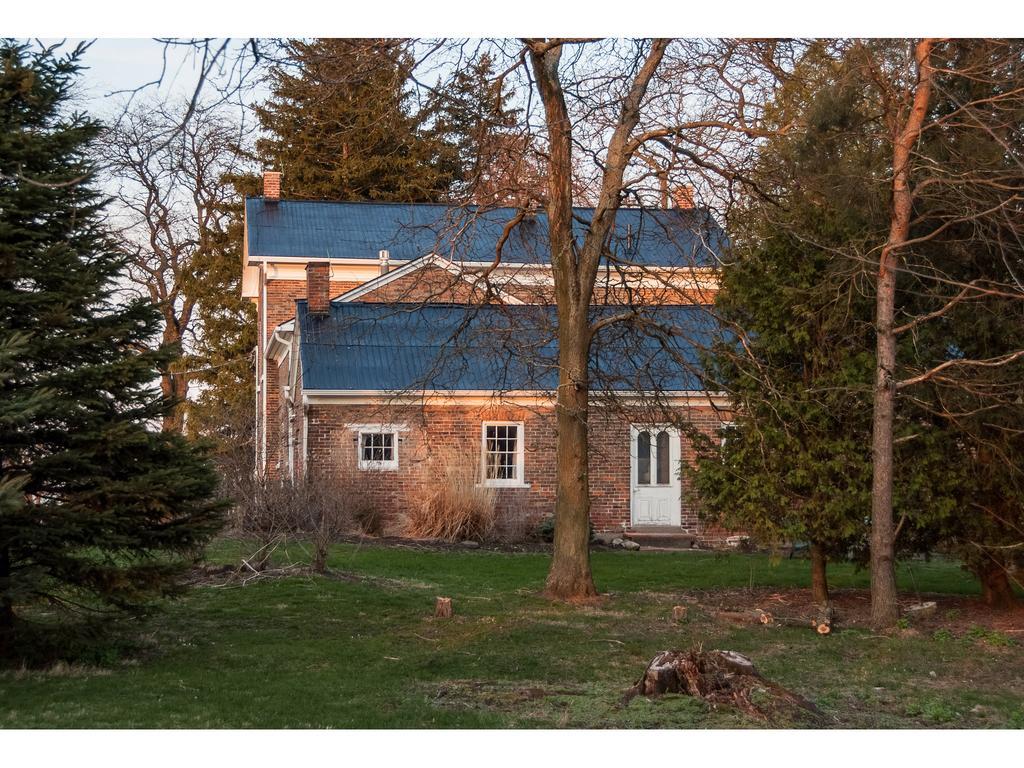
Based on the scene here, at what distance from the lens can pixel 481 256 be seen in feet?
95.5

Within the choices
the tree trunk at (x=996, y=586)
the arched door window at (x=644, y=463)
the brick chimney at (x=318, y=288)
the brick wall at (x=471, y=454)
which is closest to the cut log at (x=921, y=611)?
the tree trunk at (x=996, y=586)

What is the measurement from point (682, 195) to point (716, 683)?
706cm

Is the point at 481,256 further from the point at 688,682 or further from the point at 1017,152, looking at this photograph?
the point at 688,682

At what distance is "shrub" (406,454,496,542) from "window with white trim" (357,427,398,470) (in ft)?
4.25

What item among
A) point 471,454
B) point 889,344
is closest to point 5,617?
point 889,344

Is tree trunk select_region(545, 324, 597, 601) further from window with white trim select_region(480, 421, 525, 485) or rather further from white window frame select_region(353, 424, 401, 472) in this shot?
window with white trim select_region(480, 421, 525, 485)

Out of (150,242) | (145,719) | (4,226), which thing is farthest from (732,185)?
(150,242)

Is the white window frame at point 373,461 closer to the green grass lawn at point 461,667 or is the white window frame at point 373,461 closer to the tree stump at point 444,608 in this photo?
the green grass lawn at point 461,667

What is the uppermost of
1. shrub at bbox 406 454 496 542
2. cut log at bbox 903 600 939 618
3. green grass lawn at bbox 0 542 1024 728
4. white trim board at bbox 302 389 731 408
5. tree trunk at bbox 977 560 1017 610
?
white trim board at bbox 302 389 731 408

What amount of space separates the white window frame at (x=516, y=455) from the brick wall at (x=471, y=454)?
8 cm

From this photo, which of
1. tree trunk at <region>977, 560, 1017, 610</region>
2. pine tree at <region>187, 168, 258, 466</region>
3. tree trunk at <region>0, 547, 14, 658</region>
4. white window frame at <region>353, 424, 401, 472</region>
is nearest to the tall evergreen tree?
tree trunk at <region>977, 560, 1017, 610</region>

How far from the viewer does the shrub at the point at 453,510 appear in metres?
22.7

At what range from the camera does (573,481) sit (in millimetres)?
14859

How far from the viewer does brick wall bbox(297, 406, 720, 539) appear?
23656mm
